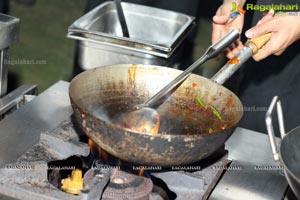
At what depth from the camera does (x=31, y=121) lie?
4.77ft

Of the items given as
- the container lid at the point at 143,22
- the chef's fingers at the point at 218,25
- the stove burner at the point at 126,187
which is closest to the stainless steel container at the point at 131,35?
the container lid at the point at 143,22

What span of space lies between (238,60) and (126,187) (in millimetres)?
435

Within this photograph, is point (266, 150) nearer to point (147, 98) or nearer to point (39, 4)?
point (147, 98)

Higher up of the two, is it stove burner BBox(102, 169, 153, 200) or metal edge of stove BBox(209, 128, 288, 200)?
metal edge of stove BBox(209, 128, 288, 200)

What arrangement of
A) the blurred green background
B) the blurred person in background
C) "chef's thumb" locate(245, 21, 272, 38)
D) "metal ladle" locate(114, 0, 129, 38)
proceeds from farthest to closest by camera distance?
the blurred green background < the blurred person in background < "metal ladle" locate(114, 0, 129, 38) < "chef's thumb" locate(245, 21, 272, 38)

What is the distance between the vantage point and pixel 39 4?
4406 millimetres

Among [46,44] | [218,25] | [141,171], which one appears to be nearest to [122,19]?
[218,25]

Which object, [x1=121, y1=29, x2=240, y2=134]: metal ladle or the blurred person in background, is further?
the blurred person in background

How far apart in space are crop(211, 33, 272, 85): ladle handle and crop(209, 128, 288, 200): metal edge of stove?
21 cm

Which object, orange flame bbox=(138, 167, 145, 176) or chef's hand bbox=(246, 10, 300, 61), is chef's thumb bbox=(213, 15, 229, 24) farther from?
orange flame bbox=(138, 167, 145, 176)

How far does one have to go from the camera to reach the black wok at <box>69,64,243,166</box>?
45.6 inches

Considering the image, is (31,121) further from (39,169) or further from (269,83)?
(269,83)

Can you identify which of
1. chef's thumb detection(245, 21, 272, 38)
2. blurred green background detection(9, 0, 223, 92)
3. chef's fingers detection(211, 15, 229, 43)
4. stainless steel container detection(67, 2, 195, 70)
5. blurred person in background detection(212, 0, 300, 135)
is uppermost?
chef's thumb detection(245, 21, 272, 38)

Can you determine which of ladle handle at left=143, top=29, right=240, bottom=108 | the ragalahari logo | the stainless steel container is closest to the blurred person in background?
the ragalahari logo
